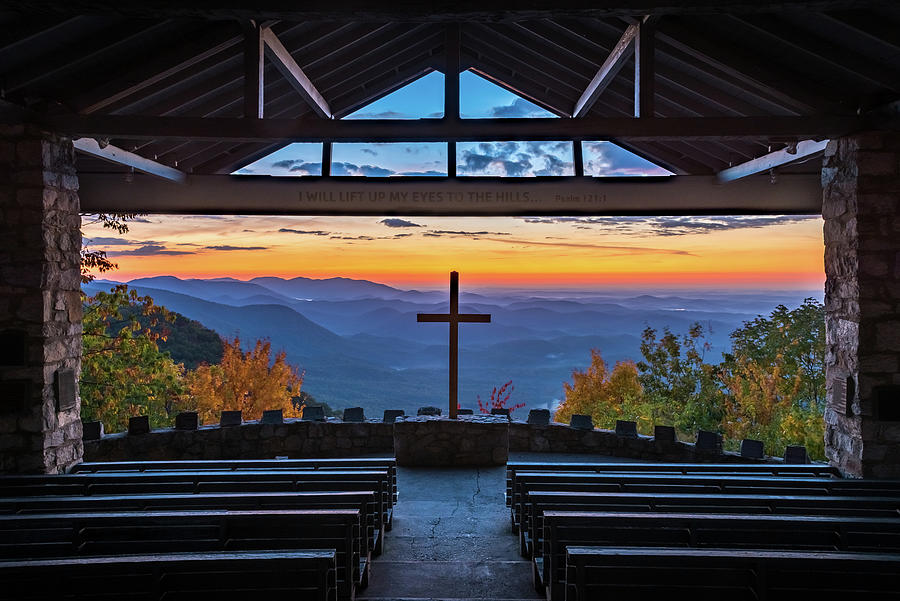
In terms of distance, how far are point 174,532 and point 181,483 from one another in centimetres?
145

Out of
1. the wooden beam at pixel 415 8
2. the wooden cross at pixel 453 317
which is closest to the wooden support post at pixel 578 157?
the wooden cross at pixel 453 317

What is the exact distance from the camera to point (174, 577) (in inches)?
107

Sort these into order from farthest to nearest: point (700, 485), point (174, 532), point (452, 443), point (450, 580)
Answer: point (452, 443) → point (700, 485) → point (450, 580) → point (174, 532)

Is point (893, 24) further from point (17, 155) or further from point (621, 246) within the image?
point (621, 246)

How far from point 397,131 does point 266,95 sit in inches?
112

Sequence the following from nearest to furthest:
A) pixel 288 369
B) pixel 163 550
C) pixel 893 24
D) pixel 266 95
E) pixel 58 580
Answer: pixel 58 580
pixel 163 550
pixel 893 24
pixel 266 95
pixel 288 369

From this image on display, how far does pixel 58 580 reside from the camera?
2.61 metres

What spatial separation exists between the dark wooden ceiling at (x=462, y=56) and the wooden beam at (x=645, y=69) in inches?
6.6

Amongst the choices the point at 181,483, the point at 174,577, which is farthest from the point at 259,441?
the point at 174,577

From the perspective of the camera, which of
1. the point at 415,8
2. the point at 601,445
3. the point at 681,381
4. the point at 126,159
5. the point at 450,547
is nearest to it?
the point at 415,8

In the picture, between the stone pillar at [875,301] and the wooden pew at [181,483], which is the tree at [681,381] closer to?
the stone pillar at [875,301]

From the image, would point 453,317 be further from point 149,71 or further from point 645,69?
point 149,71

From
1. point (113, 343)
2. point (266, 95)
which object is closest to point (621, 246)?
point (266, 95)

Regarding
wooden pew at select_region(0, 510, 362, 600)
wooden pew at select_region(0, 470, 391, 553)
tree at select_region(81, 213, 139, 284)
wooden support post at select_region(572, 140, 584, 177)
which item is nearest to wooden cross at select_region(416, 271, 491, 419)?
wooden support post at select_region(572, 140, 584, 177)
